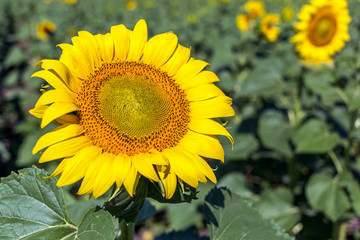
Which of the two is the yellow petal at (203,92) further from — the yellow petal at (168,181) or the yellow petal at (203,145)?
the yellow petal at (168,181)

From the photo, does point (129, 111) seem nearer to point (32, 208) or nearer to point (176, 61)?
point (176, 61)

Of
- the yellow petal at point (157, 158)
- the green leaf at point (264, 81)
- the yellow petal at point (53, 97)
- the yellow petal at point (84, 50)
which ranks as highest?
the yellow petal at point (84, 50)

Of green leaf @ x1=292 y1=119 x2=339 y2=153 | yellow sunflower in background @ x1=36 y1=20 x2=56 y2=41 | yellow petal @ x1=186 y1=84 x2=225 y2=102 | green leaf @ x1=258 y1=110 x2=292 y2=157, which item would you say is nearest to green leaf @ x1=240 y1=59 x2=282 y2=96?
green leaf @ x1=258 y1=110 x2=292 y2=157

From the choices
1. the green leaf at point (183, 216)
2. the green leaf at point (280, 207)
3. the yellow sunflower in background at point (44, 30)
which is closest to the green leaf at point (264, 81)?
the green leaf at point (280, 207)

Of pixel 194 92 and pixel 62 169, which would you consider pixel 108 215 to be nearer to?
pixel 62 169

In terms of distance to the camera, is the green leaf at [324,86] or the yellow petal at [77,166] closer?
the yellow petal at [77,166]

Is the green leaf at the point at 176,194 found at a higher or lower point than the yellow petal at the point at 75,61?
lower
